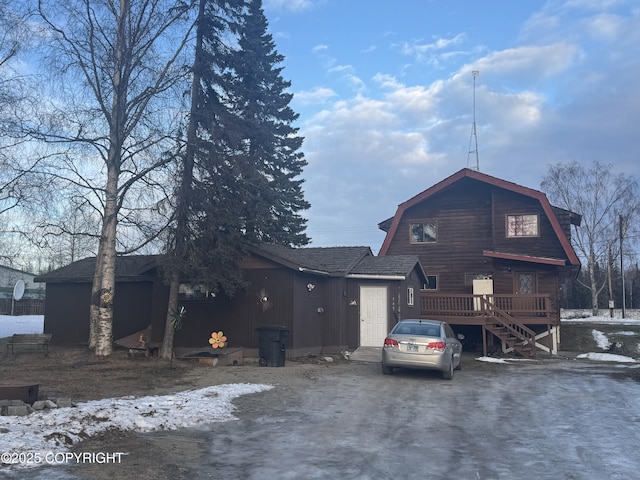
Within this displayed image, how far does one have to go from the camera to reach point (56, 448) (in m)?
6.53

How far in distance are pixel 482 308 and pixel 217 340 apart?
1139 cm

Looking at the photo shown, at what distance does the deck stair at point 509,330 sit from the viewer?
72.9 ft

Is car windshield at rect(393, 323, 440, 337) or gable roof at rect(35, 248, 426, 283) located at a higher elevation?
gable roof at rect(35, 248, 426, 283)

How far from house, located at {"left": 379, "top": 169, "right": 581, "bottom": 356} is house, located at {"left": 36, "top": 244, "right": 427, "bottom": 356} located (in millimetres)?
4380

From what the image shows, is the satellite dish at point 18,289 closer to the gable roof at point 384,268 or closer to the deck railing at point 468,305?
the gable roof at point 384,268

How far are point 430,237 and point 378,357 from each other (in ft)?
41.0

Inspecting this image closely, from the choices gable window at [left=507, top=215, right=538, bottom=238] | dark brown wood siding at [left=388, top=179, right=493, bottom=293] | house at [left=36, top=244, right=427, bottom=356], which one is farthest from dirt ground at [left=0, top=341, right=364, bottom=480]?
A: gable window at [left=507, top=215, right=538, bottom=238]

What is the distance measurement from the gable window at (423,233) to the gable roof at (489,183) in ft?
3.20

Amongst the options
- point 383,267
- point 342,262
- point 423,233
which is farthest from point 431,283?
point 342,262

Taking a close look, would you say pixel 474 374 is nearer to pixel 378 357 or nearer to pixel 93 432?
pixel 378 357

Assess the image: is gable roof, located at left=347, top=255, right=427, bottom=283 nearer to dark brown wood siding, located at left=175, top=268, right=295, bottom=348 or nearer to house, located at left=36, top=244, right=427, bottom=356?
house, located at left=36, top=244, right=427, bottom=356

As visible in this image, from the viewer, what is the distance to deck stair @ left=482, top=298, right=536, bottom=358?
72.9 ft

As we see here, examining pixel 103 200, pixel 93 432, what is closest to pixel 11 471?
pixel 93 432

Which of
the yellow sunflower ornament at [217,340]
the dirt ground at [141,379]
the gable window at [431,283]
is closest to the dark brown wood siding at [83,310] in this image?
the dirt ground at [141,379]
